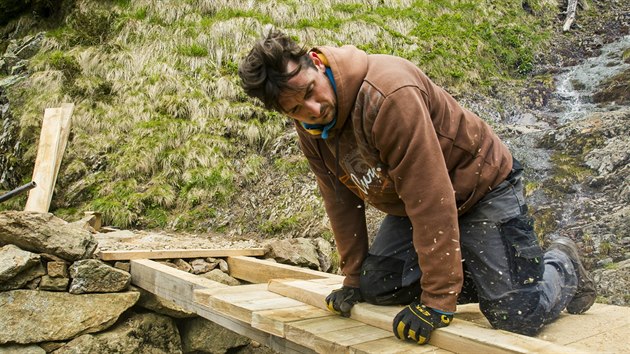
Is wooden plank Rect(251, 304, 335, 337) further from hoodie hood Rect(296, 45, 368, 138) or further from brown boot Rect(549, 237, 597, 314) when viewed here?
brown boot Rect(549, 237, 597, 314)

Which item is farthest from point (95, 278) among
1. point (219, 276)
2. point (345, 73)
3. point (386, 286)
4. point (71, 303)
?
point (345, 73)

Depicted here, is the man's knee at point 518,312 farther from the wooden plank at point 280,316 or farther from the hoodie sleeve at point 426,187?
the wooden plank at point 280,316

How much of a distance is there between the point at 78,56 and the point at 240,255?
7.41m

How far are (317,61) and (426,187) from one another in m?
0.70

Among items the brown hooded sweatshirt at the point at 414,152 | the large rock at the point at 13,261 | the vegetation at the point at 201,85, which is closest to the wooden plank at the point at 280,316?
the brown hooded sweatshirt at the point at 414,152

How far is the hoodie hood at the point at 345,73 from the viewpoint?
218 cm

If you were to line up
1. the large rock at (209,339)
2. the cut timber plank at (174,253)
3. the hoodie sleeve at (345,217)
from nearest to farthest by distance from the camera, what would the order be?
1. the hoodie sleeve at (345,217)
2. the cut timber plank at (174,253)
3. the large rock at (209,339)

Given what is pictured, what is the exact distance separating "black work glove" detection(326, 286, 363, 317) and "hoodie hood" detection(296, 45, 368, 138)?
3.00 feet

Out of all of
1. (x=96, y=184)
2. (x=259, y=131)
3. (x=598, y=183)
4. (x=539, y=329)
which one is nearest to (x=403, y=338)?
(x=539, y=329)

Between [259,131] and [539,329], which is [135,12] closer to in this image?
[259,131]

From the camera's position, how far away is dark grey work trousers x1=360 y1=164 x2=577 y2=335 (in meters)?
2.34

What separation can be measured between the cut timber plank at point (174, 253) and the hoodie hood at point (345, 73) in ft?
10.2

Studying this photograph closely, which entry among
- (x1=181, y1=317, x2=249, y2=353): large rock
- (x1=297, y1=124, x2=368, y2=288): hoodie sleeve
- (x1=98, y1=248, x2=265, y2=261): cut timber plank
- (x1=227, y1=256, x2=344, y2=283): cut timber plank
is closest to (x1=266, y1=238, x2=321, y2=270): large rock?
(x1=98, y1=248, x2=265, y2=261): cut timber plank

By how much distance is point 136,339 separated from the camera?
4.62 meters
